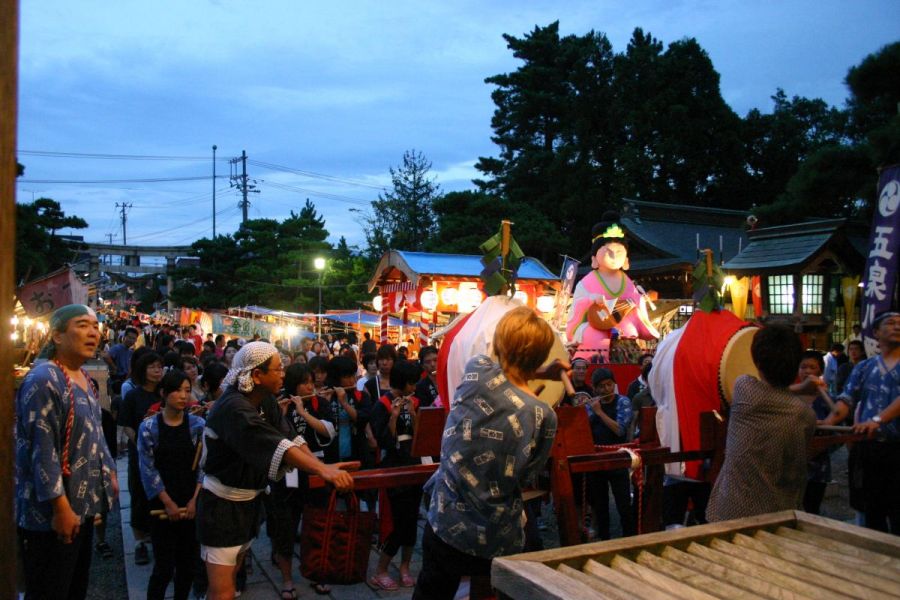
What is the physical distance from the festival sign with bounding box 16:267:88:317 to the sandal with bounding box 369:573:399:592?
29.9ft

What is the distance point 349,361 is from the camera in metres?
5.96

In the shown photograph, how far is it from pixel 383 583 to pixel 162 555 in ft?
5.11

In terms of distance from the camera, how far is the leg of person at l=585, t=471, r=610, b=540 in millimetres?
5789

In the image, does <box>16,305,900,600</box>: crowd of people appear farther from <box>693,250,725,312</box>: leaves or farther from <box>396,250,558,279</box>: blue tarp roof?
<box>396,250,558,279</box>: blue tarp roof

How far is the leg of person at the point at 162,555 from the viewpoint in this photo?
409 cm

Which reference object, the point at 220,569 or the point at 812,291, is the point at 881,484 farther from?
the point at 812,291

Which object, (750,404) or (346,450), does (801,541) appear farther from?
(346,450)

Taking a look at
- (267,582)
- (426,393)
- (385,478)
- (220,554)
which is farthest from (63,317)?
(426,393)

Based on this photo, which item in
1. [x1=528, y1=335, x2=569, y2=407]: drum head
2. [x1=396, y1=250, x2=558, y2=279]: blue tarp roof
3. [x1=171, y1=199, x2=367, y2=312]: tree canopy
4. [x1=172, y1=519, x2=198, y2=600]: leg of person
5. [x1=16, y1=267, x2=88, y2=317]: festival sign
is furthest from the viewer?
[x1=171, y1=199, x2=367, y2=312]: tree canopy

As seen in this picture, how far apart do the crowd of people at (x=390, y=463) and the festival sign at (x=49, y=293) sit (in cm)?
800

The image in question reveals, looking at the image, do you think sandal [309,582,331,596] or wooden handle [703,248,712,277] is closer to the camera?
sandal [309,582,331,596]

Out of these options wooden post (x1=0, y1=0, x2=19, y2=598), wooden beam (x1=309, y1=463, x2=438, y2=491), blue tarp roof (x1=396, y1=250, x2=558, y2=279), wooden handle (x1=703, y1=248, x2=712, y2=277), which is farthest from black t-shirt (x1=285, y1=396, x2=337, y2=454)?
blue tarp roof (x1=396, y1=250, x2=558, y2=279)

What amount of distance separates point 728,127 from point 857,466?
102ft

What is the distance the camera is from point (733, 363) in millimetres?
4574
